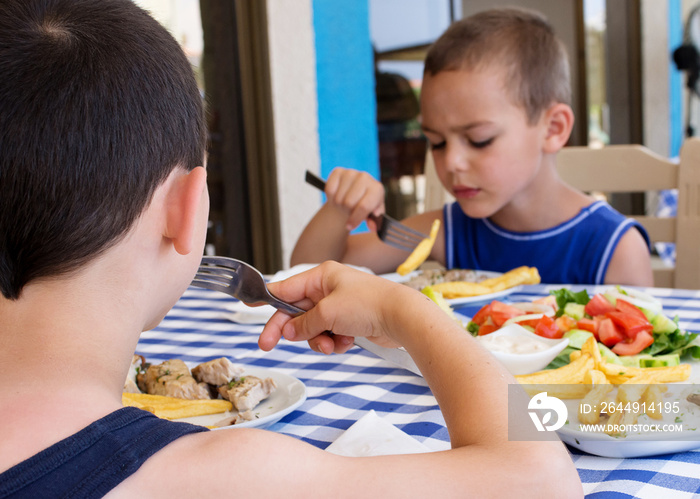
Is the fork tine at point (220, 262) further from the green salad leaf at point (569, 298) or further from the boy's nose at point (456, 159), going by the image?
the boy's nose at point (456, 159)

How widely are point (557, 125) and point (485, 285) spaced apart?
710 millimetres

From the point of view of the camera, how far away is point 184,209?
2.12ft

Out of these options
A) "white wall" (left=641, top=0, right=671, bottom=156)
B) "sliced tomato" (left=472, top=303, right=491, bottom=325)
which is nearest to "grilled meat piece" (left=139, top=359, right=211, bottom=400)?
"sliced tomato" (left=472, top=303, right=491, bottom=325)

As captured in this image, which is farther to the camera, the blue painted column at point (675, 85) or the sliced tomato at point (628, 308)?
the blue painted column at point (675, 85)

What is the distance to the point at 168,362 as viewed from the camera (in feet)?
3.32

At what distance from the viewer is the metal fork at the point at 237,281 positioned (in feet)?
3.07

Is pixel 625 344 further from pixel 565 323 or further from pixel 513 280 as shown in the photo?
pixel 513 280

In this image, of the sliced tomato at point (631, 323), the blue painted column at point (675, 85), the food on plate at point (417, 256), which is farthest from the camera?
the blue painted column at point (675, 85)

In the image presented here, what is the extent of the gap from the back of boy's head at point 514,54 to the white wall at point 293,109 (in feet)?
5.15

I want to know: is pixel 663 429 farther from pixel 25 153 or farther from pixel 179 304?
pixel 179 304

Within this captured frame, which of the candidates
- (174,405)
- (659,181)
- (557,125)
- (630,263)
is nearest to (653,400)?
(174,405)

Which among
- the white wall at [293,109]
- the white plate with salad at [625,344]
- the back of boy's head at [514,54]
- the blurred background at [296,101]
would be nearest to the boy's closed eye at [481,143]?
the back of boy's head at [514,54]

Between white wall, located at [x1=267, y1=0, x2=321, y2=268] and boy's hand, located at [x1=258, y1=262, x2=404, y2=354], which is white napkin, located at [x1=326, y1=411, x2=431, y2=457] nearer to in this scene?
boy's hand, located at [x1=258, y1=262, x2=404, y2=354]

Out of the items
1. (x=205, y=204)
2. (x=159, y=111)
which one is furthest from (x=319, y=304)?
(x=159, y=111)
